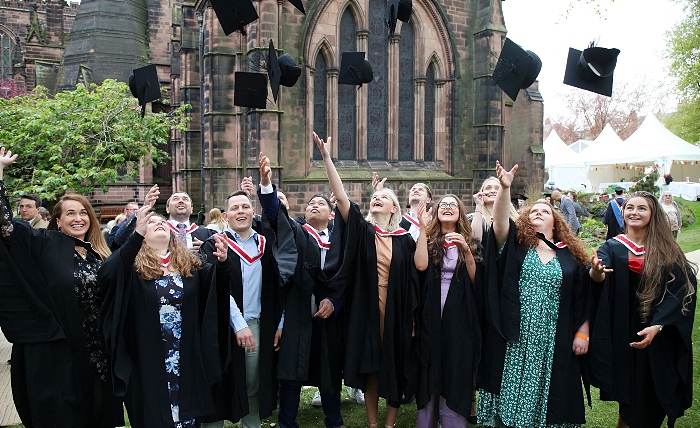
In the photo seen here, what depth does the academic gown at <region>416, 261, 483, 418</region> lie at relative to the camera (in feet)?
13.3

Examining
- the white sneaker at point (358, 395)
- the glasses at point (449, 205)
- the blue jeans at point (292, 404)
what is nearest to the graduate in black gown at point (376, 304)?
the blue jeans at point (292, 404)

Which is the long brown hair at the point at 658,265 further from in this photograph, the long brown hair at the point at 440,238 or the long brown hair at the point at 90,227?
the long brown hair at the point at 90,227

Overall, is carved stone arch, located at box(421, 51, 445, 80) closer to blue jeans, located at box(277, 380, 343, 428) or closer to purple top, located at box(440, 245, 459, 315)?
purple top, located at box(440, 245, 459, 315)

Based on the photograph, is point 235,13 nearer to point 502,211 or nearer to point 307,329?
point 307,329

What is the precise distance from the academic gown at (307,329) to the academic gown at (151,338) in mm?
672

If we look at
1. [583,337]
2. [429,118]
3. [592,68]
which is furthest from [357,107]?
[583,337]

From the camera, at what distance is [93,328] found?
359 cm

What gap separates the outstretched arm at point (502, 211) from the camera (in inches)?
152

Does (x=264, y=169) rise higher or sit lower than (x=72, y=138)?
lower

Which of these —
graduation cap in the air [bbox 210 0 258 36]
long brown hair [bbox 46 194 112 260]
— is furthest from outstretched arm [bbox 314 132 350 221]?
graduation cap in the air [bbox 210 0 258 36]

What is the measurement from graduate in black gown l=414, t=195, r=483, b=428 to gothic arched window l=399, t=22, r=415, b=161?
A: 11936 millimetres

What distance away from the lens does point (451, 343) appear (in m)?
4.11

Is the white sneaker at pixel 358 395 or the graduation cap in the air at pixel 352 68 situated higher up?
the graduation cap in the air at pixel 352 68

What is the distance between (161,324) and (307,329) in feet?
4.05
